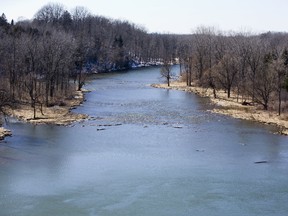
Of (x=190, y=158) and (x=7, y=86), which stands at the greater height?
(x=7, y=86)

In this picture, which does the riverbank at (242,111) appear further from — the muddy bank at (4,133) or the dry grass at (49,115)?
the muddy bank at (4,133)

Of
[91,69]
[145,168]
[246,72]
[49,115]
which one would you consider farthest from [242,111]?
[91,69]

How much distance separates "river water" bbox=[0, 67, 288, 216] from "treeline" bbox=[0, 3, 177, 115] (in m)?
6.64

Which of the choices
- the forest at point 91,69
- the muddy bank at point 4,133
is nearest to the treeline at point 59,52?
the forest at point 91,69

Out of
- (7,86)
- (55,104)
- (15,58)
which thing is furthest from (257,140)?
(15,58)

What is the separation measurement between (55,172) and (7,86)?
2503 cm

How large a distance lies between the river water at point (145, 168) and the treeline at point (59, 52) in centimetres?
664

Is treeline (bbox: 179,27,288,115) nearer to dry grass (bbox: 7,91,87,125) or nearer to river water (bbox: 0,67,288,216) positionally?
river water (bbox: 0,67,288,216)

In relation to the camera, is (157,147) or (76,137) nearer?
(157,147)

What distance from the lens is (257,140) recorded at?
29.8 meters

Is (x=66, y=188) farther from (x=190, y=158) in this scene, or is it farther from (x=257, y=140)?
(x=257, y=140)

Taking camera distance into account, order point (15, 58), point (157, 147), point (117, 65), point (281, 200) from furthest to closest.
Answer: point (117, 65), point (15, 58), point (157, 147), point (281, 200)

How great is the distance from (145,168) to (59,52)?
2896 cm

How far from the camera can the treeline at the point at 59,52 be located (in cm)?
4456
